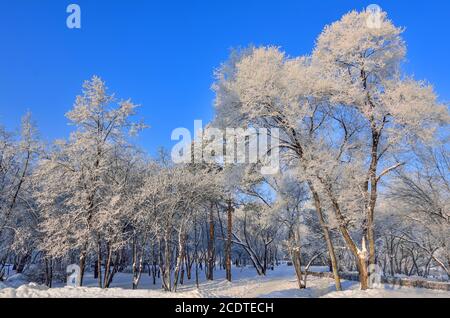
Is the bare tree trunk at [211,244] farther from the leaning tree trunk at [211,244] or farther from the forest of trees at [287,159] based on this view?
the forest of trees at [287,159]

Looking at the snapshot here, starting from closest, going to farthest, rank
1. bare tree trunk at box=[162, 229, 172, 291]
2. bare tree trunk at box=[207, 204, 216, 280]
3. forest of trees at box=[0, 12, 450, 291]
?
forest of trees at box=[0, 12, 450, 291] < bare tree trunk at box=[162, 229, 172, 291] < bare tree trunk at box=[207, 204, 216, 280]

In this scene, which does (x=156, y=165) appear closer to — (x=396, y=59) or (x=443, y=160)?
(x=396, y=59)

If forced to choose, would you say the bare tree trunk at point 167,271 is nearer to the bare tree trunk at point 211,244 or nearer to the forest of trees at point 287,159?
the forest of trees at point 287,159

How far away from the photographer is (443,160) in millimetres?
25344

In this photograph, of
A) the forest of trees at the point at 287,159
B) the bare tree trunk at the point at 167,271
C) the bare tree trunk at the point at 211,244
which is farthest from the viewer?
the bare tree trunk at the point at 211,244

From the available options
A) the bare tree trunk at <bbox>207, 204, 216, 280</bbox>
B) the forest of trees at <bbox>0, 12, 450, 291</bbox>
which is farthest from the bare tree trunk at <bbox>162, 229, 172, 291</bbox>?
the bare tree trunk at <bbox>207, 204, 216, 280</bbox>

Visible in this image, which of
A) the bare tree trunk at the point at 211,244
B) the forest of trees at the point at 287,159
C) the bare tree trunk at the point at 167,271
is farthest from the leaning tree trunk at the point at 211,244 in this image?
the bare tree trunk at the point at 167,271

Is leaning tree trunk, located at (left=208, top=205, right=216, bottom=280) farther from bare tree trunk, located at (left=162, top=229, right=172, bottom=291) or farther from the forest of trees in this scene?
bare tree trunk, located at (left=162, top=229, right=172, bottom=291)

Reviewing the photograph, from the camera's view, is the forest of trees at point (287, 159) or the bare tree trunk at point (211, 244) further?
the bare tree trunk at point (211, 244)

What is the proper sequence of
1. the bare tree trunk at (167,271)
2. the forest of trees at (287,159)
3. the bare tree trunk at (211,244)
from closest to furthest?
the forest of trees at (287,159), the bare tree trunk at (167,271), the bare tree trunk at (211,244)

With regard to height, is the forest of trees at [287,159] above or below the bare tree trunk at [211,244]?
above
